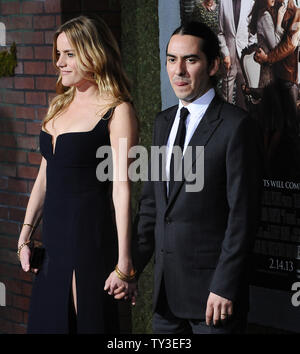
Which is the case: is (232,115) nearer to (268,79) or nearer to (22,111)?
(268,79)

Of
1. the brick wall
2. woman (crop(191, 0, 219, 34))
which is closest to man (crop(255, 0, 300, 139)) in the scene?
woman (crop(191, 0, 219, 34))

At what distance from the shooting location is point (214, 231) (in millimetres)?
3920

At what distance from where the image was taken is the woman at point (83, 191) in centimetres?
432

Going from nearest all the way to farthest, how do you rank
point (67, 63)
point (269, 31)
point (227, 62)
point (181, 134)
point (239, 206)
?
point (239, 206)
point (181, 134)
point (67, 63)
point (269, 31)
point (227, 62)

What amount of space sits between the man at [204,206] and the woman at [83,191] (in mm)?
249

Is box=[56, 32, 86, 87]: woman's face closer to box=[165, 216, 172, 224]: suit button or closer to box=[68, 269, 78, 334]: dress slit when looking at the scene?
box=[165, 216, 172, 224]: suit button

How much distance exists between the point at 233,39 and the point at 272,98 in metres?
0.45

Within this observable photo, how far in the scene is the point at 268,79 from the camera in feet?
15.1

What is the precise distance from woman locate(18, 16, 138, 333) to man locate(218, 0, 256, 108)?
734 millimetres

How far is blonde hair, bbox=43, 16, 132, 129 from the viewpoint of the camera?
4312mm

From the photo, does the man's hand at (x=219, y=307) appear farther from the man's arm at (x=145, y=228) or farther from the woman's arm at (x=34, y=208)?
the woman's arm at (x=34, y=208)

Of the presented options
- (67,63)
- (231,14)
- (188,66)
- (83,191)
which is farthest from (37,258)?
(231,14)

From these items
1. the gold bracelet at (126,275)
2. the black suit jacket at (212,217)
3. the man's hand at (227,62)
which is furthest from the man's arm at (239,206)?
the man's hand at (227,62)

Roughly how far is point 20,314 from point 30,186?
986 mm
